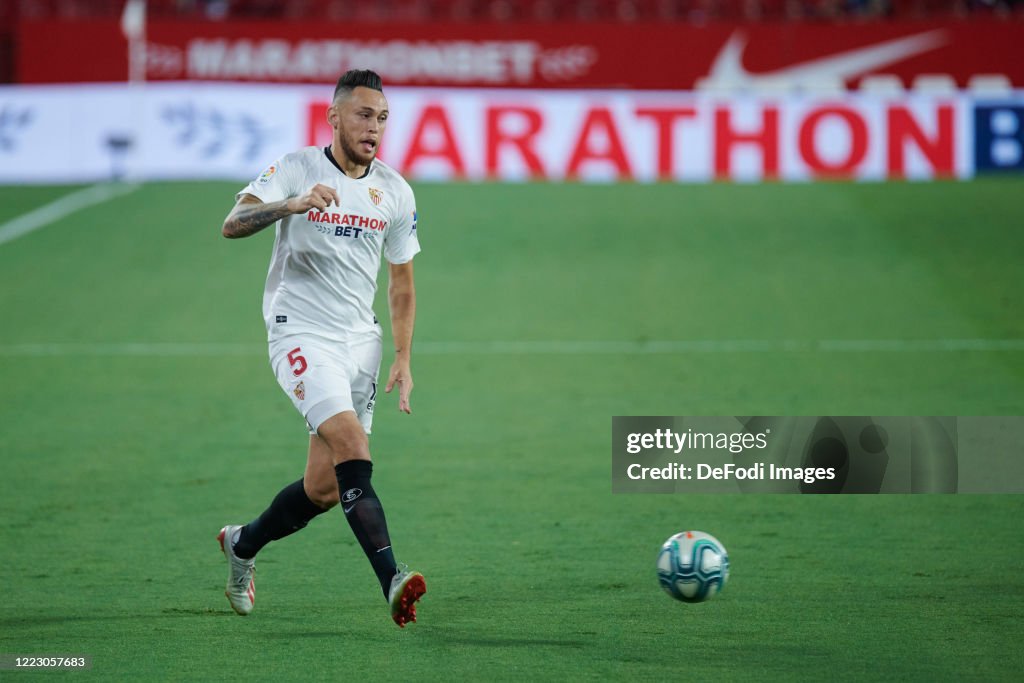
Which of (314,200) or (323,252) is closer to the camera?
Result: (314,200)

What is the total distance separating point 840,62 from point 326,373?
80.5ft

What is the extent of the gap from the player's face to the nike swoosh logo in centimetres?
2328

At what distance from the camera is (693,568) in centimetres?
647

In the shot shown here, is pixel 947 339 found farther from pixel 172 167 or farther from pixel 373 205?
pixel 172 167

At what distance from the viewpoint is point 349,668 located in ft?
19.6

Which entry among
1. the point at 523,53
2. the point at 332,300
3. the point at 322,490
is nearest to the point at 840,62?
the point at 523,53

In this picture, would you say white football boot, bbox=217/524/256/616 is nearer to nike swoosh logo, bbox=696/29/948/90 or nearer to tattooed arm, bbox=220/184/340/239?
tattooed arm, bbox=220/184/340/239

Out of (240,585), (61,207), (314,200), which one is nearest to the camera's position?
(314,200)

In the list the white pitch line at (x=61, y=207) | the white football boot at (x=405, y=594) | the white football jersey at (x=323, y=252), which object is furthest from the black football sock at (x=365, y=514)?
the white pitch line at (x=61, y=207)

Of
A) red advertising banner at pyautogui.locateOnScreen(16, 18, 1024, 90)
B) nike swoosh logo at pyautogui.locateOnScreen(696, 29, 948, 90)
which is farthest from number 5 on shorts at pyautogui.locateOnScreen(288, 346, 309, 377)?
nike swoosh logo at pyautogui.locateOnScreen(696, 29, 948, 90)

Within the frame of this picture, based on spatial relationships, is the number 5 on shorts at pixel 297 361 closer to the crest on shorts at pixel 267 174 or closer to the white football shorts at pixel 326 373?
the white football shorts at pixel 326 373

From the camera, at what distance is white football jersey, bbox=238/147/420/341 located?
21.7 ft

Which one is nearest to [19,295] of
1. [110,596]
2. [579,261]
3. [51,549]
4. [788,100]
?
[579,261]

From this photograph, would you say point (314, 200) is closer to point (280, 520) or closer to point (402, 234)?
point (402, 234)
